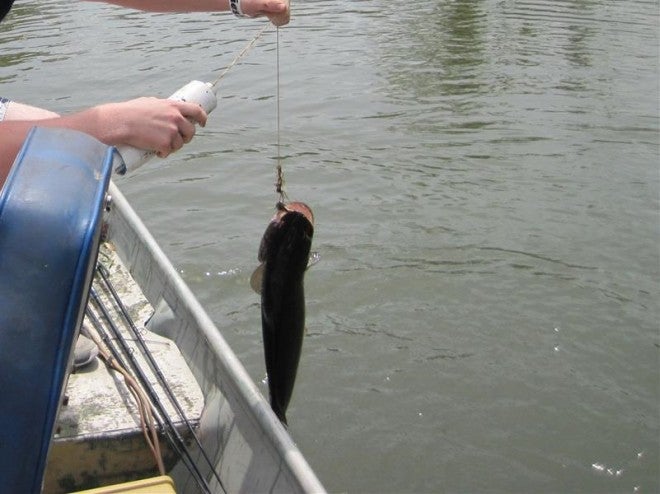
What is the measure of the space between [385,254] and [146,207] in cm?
222

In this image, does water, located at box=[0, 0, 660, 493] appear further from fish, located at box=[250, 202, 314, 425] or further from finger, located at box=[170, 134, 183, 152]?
finger, located at box=[170, 134, 183, 152]

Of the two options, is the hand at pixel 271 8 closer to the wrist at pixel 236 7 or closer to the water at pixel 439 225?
the wrist at pixel 236 7

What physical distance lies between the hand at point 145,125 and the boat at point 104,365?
19 centimetres

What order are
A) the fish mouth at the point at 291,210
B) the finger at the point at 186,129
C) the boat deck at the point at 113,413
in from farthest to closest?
1. the boat deck at the point at 113,413
2. the fish mouth at the point at 291,210
3. the finger at the point at 186,129

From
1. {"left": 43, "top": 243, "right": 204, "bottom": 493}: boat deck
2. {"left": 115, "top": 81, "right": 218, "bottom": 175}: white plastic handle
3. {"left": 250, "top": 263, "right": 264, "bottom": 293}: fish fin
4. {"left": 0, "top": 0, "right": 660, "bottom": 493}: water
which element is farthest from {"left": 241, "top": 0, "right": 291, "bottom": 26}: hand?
{"left": 0, "top": 0, "right": 660, "bottom": 493}: water

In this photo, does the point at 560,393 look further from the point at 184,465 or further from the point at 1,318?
the point at 1,318

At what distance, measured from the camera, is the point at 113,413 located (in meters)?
3.24

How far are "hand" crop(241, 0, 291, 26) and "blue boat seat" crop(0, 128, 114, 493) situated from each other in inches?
71.6

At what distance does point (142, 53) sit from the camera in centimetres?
1269

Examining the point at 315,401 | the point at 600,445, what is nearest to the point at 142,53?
the point at 315,401

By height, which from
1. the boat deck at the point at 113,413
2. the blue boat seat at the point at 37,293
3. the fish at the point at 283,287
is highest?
the blue boat seat at the point at 37,293

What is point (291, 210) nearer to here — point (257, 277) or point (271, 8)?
point (257, 277)

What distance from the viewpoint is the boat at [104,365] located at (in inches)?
61.2

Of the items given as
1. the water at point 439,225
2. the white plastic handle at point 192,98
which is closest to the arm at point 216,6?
the white plastic handle at point 192,98
